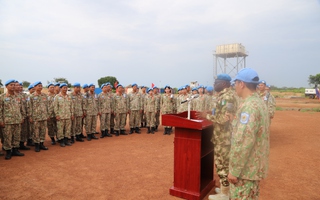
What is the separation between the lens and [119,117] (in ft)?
30.1

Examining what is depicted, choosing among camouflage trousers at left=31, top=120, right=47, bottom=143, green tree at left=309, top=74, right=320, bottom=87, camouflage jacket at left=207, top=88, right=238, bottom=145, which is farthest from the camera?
green tree at left=309, top=74, right=320, bottom=87

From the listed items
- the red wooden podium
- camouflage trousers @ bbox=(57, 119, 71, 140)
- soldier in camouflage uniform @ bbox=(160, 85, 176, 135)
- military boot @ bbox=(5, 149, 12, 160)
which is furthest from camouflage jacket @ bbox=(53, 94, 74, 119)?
the red wooden podium

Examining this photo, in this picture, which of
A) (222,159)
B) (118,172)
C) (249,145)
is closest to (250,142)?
(249,145)

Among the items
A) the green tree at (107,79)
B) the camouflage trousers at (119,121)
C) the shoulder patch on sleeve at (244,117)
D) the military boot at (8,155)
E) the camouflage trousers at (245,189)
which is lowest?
the military boot at (8,155)

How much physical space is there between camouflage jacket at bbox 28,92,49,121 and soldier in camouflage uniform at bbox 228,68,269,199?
6.13m

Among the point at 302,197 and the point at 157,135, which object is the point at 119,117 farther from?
the point at 302,197

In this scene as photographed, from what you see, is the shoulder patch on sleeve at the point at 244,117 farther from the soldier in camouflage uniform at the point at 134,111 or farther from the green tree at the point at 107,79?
the green tree at the point at 107,79

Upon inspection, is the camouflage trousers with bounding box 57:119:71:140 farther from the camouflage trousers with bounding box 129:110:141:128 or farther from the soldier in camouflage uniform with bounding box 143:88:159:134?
the soldier in camouflage uniform with bounding box 143:88:159:134

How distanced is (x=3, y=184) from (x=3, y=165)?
132 cm

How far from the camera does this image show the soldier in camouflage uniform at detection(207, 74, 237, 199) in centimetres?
330

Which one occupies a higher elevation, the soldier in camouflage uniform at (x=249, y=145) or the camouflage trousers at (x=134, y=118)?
the soldier in camouflage uniform at (x=249, y=145)

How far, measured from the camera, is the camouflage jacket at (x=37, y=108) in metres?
6.52

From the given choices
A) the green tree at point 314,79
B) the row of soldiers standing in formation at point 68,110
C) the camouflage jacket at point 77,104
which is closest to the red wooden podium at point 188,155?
the row of soldiers standing in formation at point 68,110

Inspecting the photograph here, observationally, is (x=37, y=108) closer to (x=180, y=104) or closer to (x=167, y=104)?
(x=167, y=104)
